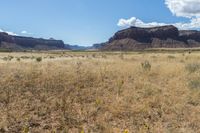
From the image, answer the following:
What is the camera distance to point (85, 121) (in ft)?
25.9

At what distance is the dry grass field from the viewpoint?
7.57m

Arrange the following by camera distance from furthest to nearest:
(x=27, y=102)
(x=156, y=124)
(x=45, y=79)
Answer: (x=45, y=79) < (x=27, y=102) < (x=156, y=124)

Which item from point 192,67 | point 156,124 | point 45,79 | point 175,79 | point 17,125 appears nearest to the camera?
point 17,125

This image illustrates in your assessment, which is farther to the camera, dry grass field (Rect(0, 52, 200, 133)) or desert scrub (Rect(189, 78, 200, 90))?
desert scrub (Rect(189, 78, 200, 90))

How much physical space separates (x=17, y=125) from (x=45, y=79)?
154 inches

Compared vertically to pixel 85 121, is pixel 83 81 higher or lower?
higher

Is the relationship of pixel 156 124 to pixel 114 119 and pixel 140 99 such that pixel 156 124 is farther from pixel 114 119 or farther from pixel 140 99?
pixel 140 99

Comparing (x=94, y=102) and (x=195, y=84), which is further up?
(x=195, y=84)

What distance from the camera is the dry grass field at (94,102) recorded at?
24.8 ft

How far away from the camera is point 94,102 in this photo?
9273 millimetres

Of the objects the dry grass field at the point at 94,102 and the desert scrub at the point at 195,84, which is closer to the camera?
the dry grass field at the point at 94,102

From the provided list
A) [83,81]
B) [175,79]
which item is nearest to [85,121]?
[83,81]

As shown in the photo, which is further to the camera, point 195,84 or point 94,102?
point 195,84

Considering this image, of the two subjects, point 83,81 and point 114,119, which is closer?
point 114,119
